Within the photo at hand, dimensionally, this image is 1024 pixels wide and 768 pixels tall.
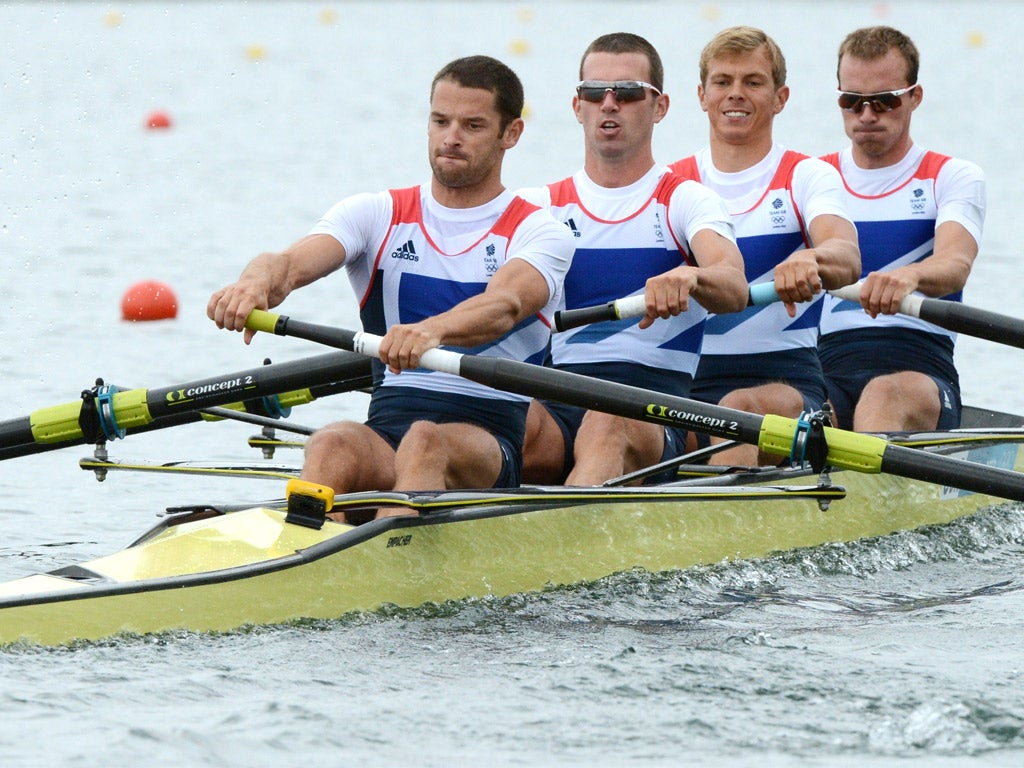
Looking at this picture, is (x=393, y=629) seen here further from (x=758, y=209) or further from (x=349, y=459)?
(x=758, y=209)

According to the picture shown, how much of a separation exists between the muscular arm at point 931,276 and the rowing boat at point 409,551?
811mm

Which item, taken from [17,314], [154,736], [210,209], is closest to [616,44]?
[154,736]

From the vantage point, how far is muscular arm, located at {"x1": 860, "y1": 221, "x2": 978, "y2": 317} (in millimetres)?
6766

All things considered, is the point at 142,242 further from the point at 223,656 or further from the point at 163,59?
the point at 163,59

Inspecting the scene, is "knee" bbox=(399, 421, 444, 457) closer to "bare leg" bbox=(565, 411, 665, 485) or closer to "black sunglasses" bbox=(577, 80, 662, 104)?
"bare leg" bbox=(565, 411, 665, 485)

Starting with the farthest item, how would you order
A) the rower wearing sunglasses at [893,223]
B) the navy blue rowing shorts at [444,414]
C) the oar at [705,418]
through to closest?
1. the rower wearing sunglasses at [893,223]
2. the navy blue rowing shorts at [444,414]
3. the oar at [705,418]

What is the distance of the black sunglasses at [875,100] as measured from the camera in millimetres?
7457

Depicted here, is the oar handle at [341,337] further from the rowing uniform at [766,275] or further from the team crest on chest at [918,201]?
the team crest on chest at [918,201]

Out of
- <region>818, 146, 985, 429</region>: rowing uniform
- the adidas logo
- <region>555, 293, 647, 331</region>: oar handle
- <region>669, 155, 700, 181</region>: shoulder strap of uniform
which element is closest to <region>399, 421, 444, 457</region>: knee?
the adidas logo

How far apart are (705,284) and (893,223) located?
74.0 inches

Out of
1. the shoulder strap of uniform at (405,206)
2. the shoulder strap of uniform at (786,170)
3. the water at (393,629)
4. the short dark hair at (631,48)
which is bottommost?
the water at (393,629)

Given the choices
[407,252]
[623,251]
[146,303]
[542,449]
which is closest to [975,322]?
[623,251]

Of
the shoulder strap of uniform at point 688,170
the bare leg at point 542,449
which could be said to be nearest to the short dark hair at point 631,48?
the shoulder strap of uniform at point 688,170

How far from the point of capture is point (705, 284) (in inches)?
236
